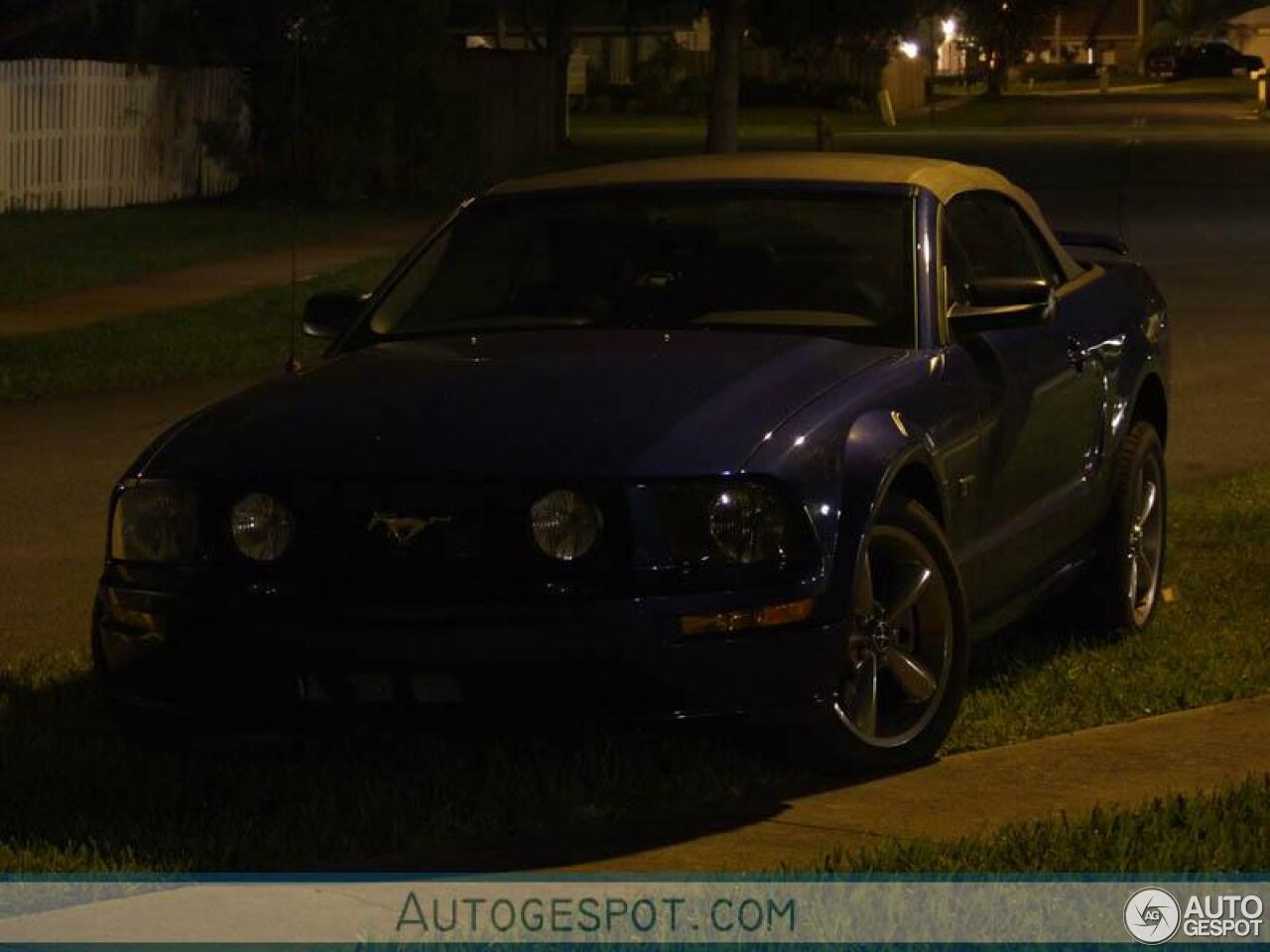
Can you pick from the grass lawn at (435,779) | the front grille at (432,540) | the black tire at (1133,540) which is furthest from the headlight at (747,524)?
the black tire at (1133,540)

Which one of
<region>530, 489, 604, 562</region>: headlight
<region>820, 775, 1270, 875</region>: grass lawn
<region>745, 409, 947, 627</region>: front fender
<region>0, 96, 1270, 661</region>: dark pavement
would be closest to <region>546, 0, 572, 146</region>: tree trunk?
<region>0, 96, 1270, 661</region>: dark pavement

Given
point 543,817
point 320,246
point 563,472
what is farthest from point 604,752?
point 320,246

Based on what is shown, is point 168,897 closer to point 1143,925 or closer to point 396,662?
point 396,662

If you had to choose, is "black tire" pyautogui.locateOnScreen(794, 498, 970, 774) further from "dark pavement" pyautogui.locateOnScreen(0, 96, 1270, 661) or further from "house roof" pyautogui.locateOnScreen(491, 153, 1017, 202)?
"dark pavement" pyautogui.locateOnScreen(0, 96, 1270, 661)

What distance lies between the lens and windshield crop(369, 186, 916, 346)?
25.3 ft

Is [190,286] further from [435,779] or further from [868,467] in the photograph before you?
[868,467]

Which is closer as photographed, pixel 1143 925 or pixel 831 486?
pixel 1143 925

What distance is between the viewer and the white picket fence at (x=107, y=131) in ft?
109

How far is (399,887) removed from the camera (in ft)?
19.3

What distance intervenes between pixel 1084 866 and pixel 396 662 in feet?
5.03

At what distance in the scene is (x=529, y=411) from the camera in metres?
6.71

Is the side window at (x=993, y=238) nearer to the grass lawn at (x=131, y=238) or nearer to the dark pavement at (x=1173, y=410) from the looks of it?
the dark pavement at (x=1173, y=410)

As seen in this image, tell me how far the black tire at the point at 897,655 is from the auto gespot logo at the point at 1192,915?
3.53ft

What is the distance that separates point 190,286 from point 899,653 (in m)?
17.4
